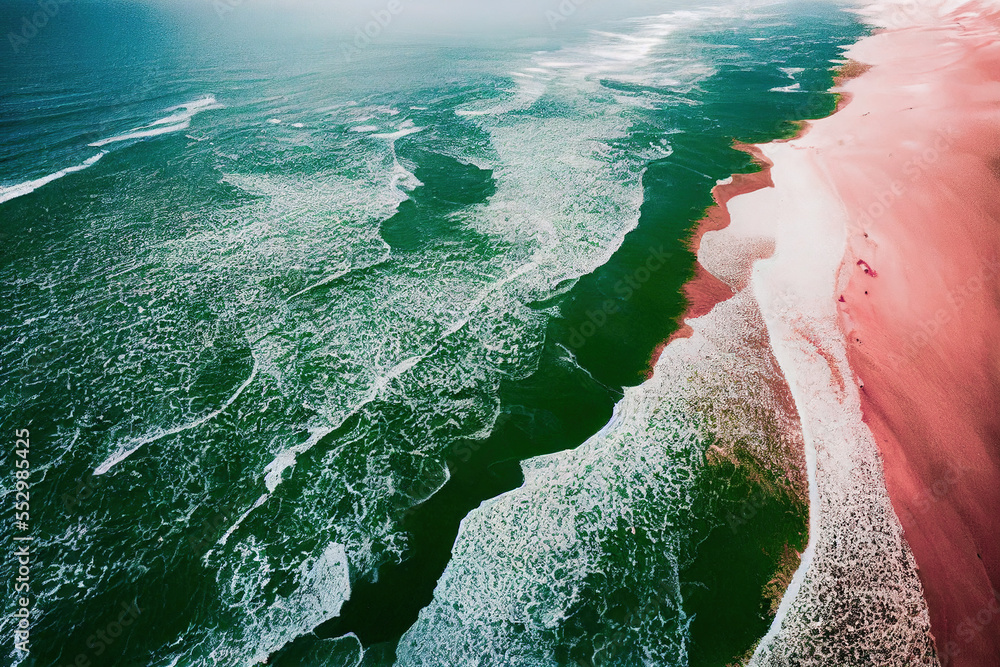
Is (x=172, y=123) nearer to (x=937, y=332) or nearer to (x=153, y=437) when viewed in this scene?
(x=153, y=437)

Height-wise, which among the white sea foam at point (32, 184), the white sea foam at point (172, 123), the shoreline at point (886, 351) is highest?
the white sea foam at point (172, 123)

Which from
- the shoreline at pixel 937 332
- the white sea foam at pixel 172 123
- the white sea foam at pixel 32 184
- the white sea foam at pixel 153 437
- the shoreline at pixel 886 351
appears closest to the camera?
the shoreline at pixel 886 351

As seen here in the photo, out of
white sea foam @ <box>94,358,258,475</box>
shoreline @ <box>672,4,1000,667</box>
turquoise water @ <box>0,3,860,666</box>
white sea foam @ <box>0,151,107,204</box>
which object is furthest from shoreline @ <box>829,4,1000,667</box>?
white sea foam @ <box>0,151,107,204</box>

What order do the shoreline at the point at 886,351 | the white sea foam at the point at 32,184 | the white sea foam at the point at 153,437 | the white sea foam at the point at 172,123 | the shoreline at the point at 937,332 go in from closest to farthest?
the shoreline at the point at 886,351 < the shoreline at the point at 937,332 < the white sea foam at the point at 153,437 < the white sea foam at the point at 32,184 < the white sea foam at the point at 172,123

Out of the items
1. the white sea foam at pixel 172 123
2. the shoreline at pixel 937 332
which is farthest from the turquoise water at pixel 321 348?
the shoreline at pixel 937 332

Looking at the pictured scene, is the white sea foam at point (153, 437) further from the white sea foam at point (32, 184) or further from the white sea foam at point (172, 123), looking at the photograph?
the white sea foam at point (172, 123)

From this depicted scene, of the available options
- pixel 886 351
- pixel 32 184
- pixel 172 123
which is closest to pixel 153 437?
pixel 32 184
